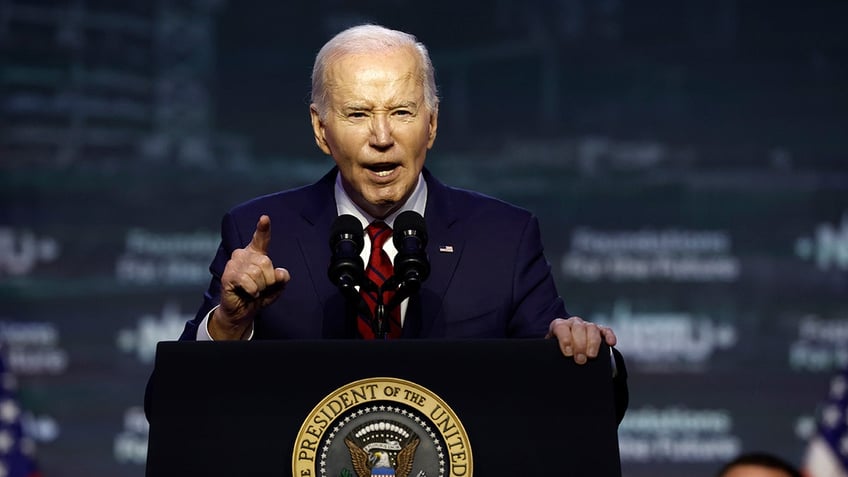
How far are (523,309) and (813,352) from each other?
359 centimetres

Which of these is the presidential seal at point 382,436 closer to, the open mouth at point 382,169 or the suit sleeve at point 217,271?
the suit sleeve at point 217,271

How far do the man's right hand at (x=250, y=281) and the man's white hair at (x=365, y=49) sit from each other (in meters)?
0.50

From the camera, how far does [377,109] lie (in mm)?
2357

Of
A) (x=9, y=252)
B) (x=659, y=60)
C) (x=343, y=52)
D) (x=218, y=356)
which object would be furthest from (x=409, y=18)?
(x=218, y=356)

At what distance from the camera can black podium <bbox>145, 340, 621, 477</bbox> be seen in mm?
1877

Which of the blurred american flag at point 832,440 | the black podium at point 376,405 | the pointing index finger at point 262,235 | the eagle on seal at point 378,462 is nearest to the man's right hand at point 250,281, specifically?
the pointing index finger at point 262,235

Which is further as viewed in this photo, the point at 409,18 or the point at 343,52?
the point at 409,18

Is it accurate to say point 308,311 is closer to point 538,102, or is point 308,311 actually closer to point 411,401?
point 411,401

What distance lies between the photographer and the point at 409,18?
5770mm

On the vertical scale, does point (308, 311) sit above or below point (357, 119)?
below

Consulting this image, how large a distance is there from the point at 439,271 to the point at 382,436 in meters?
0.63

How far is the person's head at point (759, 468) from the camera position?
3.88 m

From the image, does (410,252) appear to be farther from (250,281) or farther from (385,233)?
(385,233)

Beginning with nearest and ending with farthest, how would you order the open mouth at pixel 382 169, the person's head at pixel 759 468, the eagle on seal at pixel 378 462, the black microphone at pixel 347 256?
1. the eagle on seal at pixel 378 462
2. the black microphone at pixel 347 256
3. the open mouth at pixel 382 169
4. the person's head at pixel 759 468
